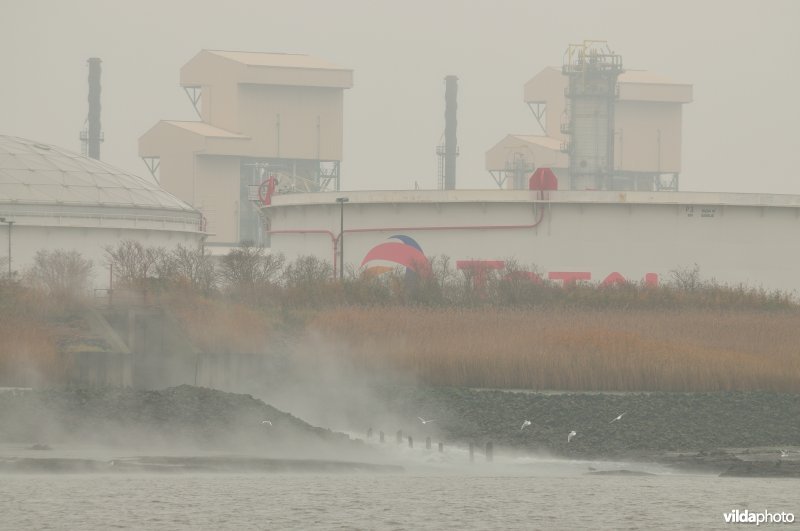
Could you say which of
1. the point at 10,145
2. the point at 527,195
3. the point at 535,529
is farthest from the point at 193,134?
the point at 535,529

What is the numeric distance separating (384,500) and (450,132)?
108974 mm

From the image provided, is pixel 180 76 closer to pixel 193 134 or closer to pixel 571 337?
pixel 193 134

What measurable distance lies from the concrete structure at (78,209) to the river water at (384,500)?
44.7 metres

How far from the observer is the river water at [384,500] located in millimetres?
24172

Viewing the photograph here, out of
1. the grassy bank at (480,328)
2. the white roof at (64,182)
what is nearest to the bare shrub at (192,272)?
the grassy bank at (480,328)

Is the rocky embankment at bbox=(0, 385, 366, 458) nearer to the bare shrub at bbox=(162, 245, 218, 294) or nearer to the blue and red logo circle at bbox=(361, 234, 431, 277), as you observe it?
the bare shrub at bbox=(162, 245, 218, 294)

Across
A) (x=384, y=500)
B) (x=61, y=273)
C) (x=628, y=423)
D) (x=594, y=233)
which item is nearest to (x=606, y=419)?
(x=628, y=423)

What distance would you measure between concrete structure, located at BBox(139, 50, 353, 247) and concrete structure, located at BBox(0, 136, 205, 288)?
111ft

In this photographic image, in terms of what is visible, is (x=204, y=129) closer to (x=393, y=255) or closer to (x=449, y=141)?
(x=449, y=141)

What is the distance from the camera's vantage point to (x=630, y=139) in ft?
450

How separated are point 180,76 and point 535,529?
10710cm

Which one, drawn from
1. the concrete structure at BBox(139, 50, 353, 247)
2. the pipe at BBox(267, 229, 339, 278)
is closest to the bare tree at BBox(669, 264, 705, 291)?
the pipe at BBox(267, 229, 339, 278)

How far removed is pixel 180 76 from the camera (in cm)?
12756

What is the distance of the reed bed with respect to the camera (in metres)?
38.1
